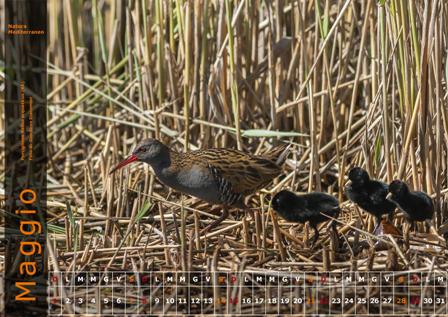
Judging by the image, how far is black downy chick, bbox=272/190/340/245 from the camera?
4912mm

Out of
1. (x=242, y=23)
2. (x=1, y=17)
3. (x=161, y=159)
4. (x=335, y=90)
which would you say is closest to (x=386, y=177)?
(x=335, y=90)

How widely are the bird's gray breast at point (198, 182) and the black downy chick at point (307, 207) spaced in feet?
1.73

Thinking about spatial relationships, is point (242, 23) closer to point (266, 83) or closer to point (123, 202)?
point (266, 83)

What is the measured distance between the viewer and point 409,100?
16.6 ft

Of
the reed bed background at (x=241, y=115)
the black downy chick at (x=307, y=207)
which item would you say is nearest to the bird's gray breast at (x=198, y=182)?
the reed bed background at (x=241, y=115)

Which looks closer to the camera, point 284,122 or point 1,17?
point 284,122

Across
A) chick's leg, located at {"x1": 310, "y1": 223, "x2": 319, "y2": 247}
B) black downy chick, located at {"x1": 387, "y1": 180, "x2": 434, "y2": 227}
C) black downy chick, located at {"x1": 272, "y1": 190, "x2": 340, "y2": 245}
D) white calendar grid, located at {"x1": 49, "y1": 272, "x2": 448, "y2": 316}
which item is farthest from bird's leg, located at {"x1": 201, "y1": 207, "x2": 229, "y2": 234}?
black downy chick, located at {"x1": 387, "y1": 180, "x2": 434, "y2": 227}

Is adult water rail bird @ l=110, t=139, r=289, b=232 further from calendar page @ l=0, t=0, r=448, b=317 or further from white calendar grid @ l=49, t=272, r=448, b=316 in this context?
white calendar grid @ l=49, t=272, r=448, b=316

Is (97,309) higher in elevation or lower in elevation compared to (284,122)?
lower

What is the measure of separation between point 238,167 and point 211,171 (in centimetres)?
17

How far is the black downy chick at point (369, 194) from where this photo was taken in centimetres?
484

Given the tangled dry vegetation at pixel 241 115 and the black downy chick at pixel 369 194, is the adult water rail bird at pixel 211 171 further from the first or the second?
the black downy chick at pixel 369 194

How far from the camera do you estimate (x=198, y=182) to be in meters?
5.37

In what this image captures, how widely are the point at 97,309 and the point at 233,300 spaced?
633 millimetres
